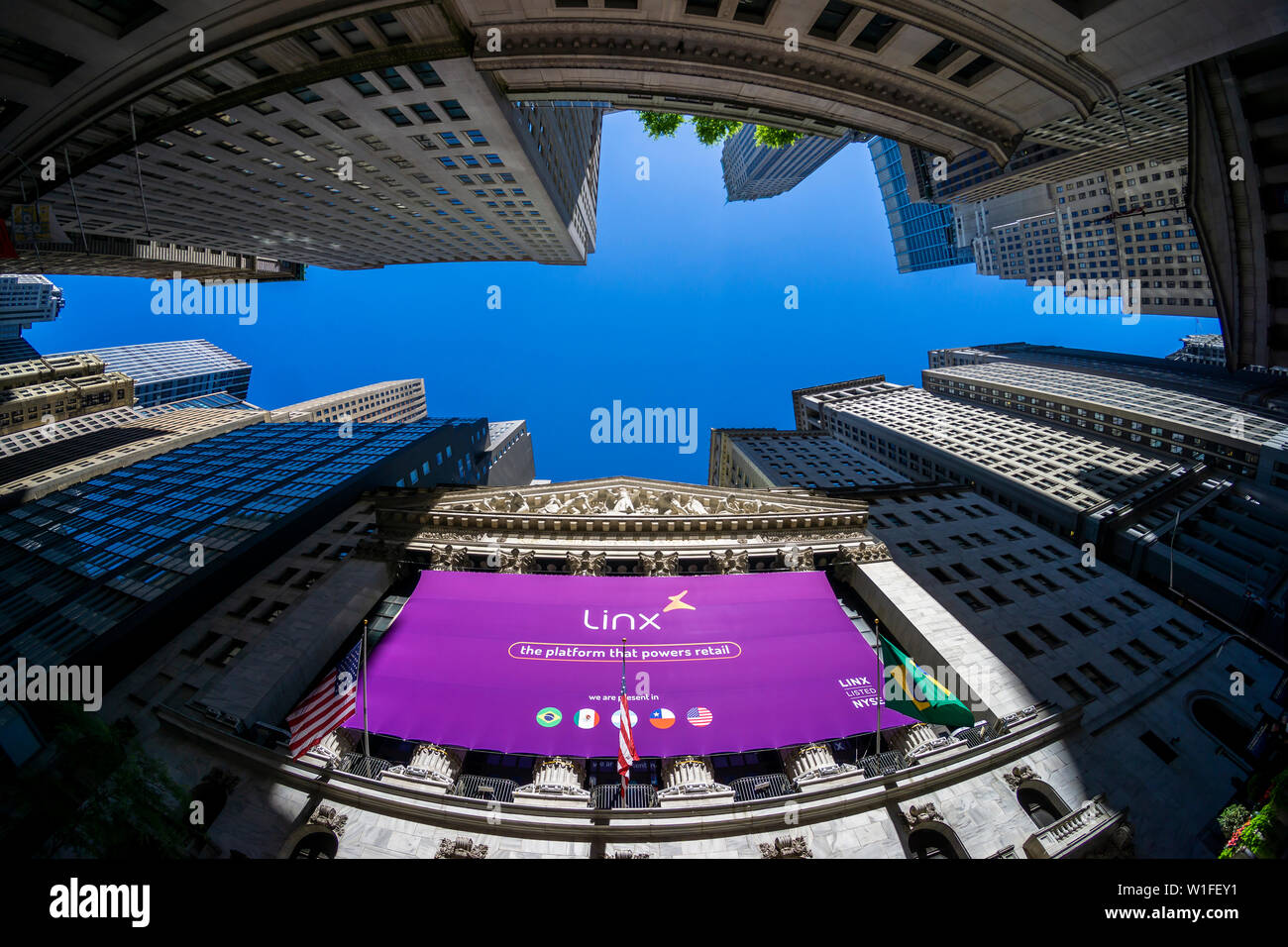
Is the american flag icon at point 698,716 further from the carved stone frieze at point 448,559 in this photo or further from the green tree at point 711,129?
the green tree at point 711,129

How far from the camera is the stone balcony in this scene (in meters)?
13.9

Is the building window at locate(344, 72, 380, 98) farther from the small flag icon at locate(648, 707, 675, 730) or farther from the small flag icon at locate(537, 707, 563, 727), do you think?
the small flag icon at locate(648, 707, 675, 730)

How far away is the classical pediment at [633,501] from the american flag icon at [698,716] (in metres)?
13.6

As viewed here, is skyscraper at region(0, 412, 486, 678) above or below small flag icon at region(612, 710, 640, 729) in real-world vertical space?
above

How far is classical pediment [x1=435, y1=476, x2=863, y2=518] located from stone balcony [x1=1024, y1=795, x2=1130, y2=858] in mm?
18825

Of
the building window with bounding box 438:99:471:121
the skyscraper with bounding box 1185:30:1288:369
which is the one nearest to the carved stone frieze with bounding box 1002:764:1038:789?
the skyscraper with bounding box 1185:30:1288:369

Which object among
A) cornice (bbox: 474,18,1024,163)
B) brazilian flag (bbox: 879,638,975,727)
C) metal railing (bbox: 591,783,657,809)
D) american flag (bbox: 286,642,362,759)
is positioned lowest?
metal railing (bbox: 591,783,657,809)

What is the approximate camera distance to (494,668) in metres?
20.7

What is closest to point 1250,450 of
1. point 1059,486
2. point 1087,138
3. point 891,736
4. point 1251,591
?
point 1059,486

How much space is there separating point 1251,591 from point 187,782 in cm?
6363

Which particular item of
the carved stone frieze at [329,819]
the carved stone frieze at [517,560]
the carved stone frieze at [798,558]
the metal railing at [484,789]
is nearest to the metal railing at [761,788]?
the metal railing at [484,789]

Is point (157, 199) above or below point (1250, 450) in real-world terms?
above

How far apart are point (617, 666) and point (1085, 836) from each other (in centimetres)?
1689
